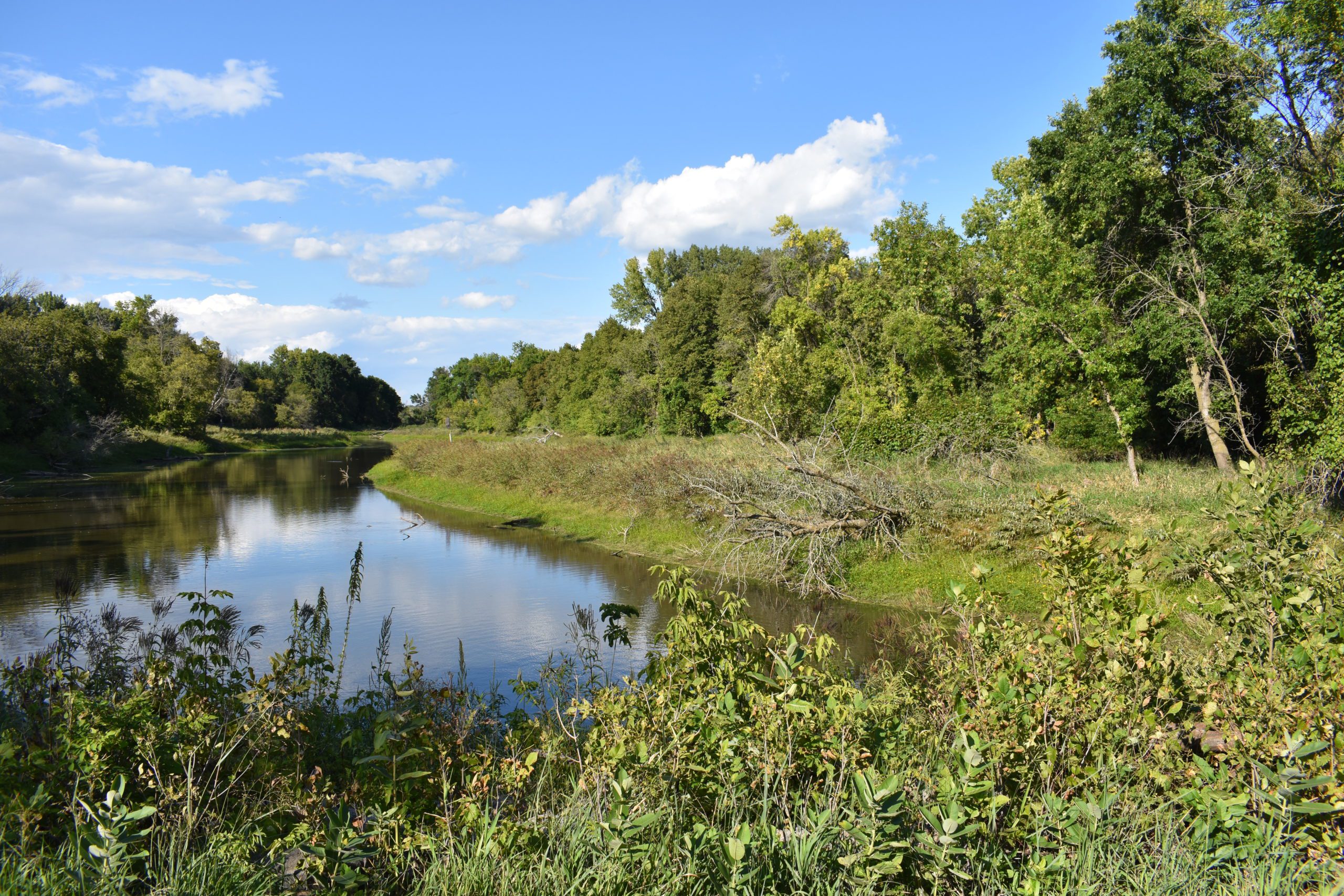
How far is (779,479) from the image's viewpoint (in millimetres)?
16234

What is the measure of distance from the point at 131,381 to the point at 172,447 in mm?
6571

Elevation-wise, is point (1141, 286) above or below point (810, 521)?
above

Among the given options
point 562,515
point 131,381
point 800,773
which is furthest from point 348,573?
point 131,381

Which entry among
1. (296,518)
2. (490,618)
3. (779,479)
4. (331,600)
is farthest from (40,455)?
(779,479)

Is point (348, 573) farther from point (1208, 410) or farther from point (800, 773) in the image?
point (1208, 410)

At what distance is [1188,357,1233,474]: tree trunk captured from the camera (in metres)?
18.1

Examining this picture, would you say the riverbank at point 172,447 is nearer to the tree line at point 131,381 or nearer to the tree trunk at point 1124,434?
the tree line at point 131,381

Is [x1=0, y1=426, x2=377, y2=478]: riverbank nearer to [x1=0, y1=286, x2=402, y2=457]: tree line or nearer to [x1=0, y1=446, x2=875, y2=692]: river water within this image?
[x1=0, y1=286, x2=402, y2=457]: tree line

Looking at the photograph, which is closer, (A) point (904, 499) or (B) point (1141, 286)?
(A) point (904, 499)

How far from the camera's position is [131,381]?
4797cm

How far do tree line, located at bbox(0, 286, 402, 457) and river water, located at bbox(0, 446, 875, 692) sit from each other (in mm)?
8050

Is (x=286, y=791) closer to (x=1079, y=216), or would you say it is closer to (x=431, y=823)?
(x=431, y=823)

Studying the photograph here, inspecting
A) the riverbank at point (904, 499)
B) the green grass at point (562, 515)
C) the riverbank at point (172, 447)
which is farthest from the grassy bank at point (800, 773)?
the riverbank at point (172, 447)

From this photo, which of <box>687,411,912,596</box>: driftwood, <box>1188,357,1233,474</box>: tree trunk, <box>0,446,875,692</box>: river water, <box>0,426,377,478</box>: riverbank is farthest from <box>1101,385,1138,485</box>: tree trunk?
<box>0,426,377,478</box>: riverbank
